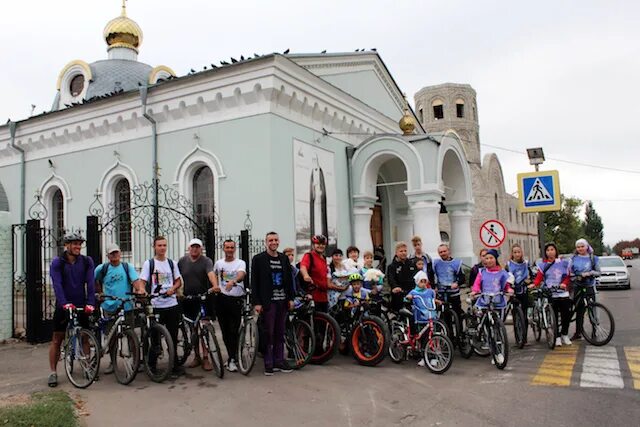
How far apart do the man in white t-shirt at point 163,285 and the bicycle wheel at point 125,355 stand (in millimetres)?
470

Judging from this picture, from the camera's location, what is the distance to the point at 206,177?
15070 mm

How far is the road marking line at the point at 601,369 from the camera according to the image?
19.7 feet

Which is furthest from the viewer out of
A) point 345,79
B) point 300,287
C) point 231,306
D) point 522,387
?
point 345,79

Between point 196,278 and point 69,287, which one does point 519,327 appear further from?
point 69,287

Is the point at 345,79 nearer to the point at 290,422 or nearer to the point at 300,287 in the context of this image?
the point at 300,287

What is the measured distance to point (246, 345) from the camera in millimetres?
6926

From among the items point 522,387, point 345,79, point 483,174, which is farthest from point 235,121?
point 483,174

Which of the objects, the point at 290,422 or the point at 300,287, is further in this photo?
the point at 300,287

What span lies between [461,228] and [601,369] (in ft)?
42.4

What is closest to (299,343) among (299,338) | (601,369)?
(299,338)

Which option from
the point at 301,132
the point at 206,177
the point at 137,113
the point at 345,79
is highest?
the point at 345,79

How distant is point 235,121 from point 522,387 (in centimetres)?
1021

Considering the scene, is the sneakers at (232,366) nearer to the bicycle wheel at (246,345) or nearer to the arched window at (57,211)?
the bicycle wheel at (246,345)

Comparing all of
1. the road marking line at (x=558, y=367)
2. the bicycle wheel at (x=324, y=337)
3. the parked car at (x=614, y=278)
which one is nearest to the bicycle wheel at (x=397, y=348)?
the bicycle wheel at (x=324, y=337)
